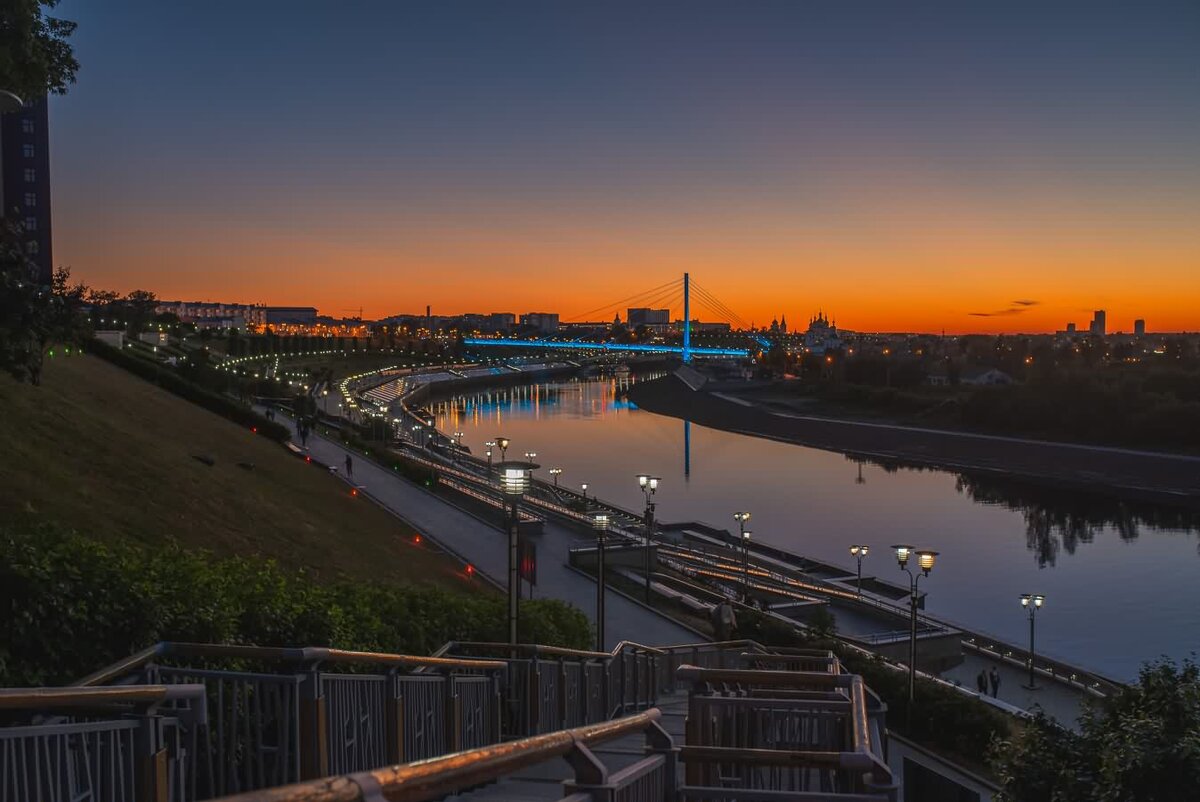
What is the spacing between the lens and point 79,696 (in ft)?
7.71

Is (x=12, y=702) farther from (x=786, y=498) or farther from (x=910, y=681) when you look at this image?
(x=786, y=498)

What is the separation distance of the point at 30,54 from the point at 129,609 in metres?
6.28

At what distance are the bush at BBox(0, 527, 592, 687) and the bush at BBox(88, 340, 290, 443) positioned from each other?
19155 mm

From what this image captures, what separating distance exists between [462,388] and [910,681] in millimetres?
101461

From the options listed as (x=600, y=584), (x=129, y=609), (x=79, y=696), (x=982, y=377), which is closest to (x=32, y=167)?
(x=600, y=584)

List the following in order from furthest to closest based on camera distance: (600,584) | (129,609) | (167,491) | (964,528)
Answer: (964,528) < (167,491) < (600,584) < (129,609)

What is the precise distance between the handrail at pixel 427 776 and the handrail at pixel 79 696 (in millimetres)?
1202

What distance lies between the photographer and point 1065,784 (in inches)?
203

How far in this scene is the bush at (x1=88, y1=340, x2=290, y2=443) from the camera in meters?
24.4

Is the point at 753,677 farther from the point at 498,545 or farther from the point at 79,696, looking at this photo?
the point at 498,545

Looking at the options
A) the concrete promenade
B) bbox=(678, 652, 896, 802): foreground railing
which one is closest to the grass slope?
the concrete promenade

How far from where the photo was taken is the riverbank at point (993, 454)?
3784 centimetres

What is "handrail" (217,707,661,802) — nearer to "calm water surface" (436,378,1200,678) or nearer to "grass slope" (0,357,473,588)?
"grass slope" (0,357,473,588)

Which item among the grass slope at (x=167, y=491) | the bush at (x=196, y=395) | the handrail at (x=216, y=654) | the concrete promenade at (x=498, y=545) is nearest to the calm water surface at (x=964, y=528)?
the concrete promenade at (x=498, y=545)
